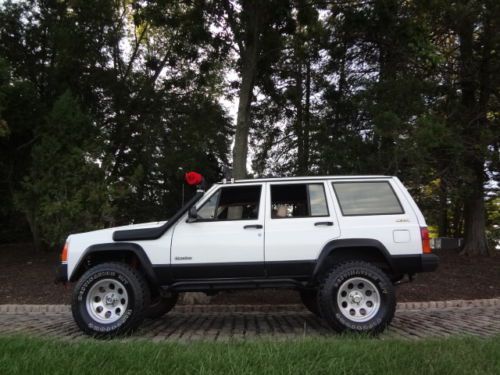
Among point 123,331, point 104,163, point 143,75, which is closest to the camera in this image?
point 123,331

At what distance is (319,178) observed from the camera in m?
6.59

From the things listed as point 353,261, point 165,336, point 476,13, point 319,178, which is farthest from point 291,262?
point 476,13

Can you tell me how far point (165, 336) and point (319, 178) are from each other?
9.45 feet

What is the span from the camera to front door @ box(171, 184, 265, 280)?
612 cm

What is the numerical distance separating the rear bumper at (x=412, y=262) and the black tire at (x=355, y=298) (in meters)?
0.23

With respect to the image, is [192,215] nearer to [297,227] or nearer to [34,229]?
[297,227]

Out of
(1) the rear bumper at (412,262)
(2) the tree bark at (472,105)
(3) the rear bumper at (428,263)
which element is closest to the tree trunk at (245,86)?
(1) the rear bumper at (412,262)

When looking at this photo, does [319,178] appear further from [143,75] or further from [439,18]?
[143,75]

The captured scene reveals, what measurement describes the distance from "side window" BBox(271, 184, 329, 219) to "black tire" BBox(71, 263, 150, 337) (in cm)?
195

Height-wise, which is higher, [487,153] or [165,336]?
[487,153]

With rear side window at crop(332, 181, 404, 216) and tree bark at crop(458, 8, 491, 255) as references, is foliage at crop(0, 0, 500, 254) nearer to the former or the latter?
tree bark at crop(458, 8, 491, 255)

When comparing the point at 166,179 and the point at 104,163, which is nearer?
the point at 104,163

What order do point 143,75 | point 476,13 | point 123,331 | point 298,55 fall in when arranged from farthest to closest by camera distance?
point 143,75, point 298,55, point 476,13, point 123,331

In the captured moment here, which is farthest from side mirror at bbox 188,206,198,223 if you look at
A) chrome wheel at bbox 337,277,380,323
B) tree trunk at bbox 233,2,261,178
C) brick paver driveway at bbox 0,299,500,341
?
tree trunk at bbox 233,2,261,178
